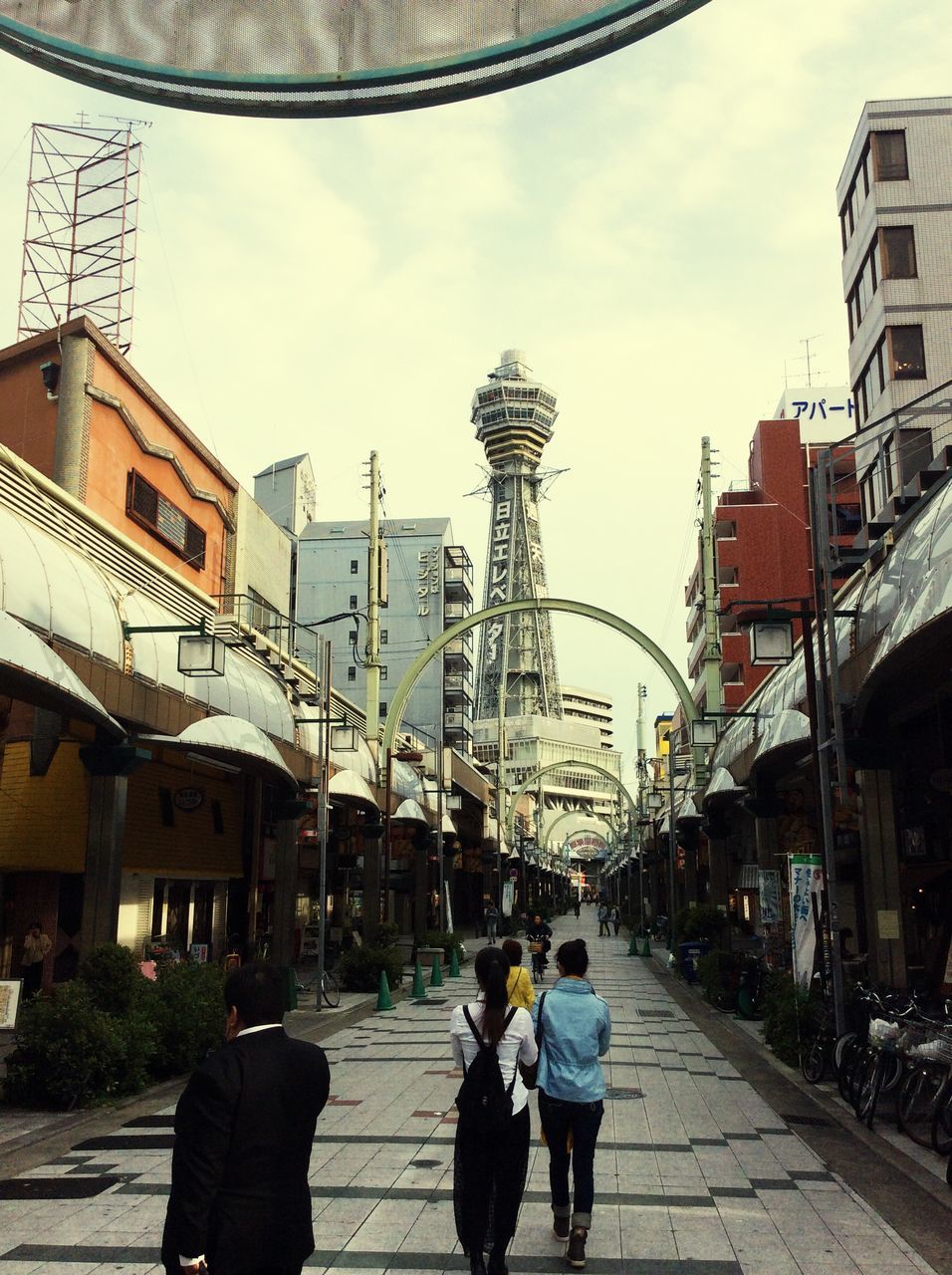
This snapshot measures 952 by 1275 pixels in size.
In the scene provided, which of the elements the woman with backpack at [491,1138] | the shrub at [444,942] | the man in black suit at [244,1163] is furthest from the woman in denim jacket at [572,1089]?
the shrub at [444,942]

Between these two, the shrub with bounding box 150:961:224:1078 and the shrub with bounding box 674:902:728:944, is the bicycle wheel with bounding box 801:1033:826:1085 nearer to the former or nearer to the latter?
the shrub with bounding box 150:961:224:1078

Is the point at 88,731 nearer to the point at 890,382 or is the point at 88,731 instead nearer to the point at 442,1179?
the point at 442,1179

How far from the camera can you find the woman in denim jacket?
7941 millimetres

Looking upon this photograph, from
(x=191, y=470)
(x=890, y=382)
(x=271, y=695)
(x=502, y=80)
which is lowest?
(x=502, y=80)

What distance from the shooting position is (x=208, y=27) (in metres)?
2.76

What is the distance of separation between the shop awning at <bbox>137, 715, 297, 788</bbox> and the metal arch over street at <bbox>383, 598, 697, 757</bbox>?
17.5 m

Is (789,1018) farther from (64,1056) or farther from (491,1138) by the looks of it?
(491,1138)

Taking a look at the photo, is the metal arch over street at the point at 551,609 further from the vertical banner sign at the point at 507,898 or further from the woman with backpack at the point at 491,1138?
the woman with backpack at the point at 491,1138

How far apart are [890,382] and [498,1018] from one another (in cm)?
4041

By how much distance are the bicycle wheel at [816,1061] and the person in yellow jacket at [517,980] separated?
21.0 feet

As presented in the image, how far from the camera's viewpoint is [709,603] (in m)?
40.5

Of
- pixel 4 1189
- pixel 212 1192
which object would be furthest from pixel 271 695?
pixel 212 1192

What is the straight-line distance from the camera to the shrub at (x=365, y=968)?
29.2m

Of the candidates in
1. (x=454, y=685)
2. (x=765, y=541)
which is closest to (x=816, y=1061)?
(x=765, y=541)
